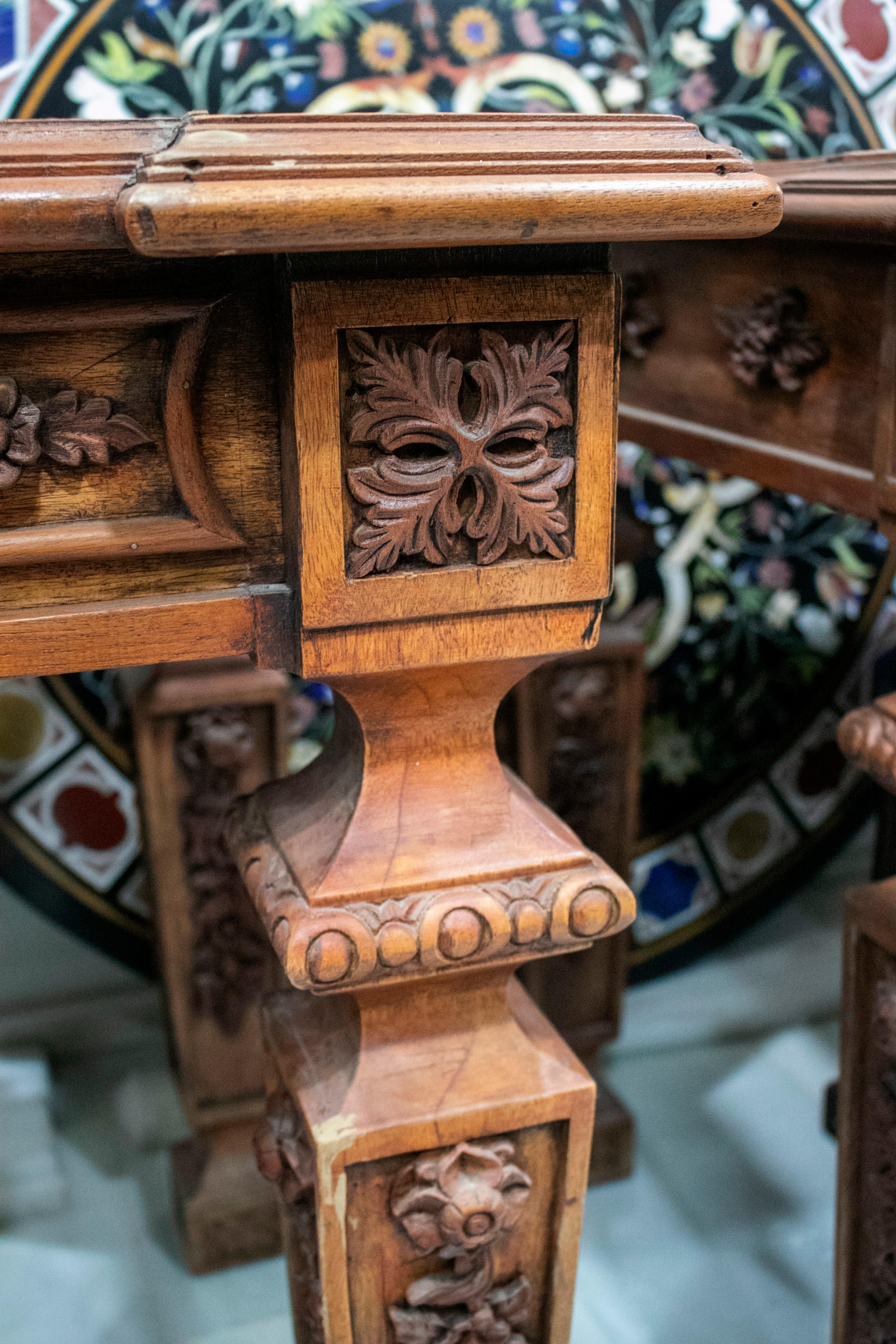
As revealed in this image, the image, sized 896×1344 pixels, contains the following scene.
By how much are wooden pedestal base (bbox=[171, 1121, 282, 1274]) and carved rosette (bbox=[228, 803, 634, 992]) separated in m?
0.74

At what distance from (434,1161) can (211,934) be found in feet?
2.19

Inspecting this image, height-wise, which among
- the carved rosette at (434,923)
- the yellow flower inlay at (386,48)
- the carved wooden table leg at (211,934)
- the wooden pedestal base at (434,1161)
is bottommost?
the carved wooden table leg at (211,934)

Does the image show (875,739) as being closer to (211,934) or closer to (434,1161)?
(434,1161)

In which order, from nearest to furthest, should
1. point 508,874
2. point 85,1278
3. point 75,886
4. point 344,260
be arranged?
point 344,260 → point 508,874 → point 85,1278 → point 75,886

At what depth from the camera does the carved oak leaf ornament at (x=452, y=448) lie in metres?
0.52

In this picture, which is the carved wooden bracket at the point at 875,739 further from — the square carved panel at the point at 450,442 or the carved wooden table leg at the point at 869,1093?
the square carved panel at the point at 450,442

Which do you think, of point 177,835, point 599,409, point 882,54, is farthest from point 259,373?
point 882,54

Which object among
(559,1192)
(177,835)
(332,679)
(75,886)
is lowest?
(75,886)

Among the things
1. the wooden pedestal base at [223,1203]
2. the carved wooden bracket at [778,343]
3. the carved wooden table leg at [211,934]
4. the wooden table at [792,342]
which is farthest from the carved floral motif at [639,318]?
the wooden pedestal base at [223,1203]

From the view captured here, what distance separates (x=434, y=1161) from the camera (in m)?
0.63

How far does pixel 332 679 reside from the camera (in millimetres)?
587

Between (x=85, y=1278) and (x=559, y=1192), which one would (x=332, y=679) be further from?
(x=85, y=1278)

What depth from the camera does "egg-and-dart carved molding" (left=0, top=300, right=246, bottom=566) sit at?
50cm

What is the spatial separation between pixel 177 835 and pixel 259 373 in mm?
762
